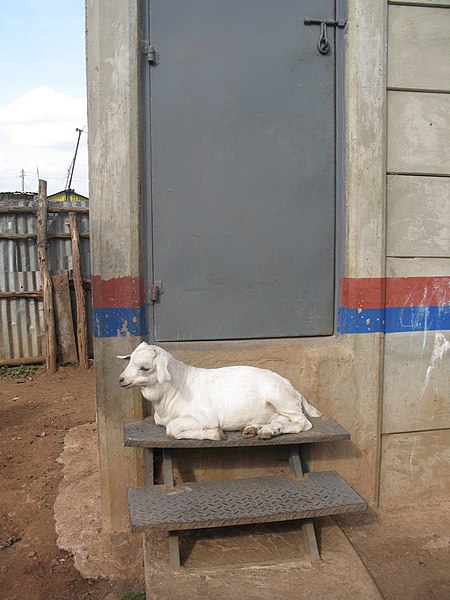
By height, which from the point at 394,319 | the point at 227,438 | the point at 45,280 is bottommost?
the point at 227,438

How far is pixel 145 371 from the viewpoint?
→ 3.17m

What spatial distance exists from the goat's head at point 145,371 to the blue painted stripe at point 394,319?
1.37 meters

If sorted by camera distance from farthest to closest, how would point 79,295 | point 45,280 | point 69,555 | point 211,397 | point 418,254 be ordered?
point 79,295 < point 45,280 < point 418,254 < point 69,555 < point 211,397

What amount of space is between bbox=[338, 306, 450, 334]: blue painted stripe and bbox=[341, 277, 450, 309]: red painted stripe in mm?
36

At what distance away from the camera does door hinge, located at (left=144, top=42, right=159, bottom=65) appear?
351cm

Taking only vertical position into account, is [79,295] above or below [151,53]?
below

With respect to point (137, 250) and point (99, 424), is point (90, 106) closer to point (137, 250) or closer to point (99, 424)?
point (137, 250)

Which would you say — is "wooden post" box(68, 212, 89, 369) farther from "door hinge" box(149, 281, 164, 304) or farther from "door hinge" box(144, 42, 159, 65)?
"door hinge" box(144, 42, 159, 65)

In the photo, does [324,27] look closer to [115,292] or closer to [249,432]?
[115,292]

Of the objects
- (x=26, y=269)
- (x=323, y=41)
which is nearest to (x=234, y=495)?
(x=323, y=41)

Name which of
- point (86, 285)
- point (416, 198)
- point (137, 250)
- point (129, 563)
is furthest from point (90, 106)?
point (86, 285)

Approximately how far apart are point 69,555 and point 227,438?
129 centimetres

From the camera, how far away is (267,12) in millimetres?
3637

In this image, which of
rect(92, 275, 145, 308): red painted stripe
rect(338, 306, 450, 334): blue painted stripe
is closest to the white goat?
rect(92, 275, 145, 308): red painted stripe
